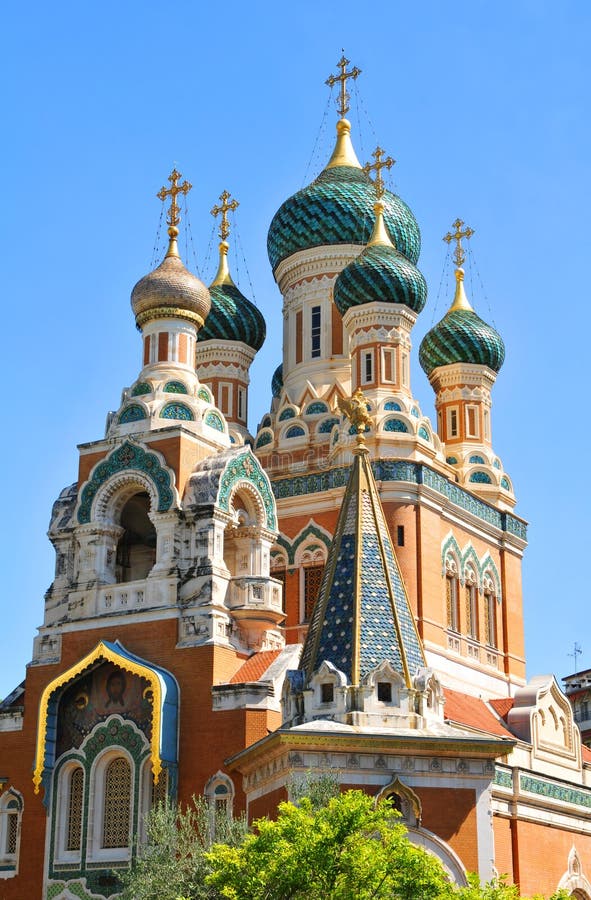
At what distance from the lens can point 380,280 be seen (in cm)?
2295

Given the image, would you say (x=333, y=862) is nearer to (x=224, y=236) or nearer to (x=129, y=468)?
(x=129, y=468)

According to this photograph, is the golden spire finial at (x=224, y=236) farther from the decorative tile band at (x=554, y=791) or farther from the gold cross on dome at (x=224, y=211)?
the decorative tile band at (x=554, y=791)

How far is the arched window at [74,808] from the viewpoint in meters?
18.1

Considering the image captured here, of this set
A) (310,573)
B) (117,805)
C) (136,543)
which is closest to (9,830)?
(117,805)

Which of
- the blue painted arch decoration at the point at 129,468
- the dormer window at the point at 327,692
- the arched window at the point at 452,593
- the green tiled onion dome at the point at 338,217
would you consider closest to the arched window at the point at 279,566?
the arched window at the point at 452,593

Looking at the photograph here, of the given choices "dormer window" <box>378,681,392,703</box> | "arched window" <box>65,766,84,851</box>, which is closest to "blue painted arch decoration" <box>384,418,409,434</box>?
"arched window" <box>65,766,84,851</box>

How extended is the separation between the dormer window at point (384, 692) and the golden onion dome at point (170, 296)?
790 centimetres

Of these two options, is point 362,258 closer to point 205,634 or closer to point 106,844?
point 205,634

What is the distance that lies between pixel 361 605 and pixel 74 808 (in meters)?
5.31

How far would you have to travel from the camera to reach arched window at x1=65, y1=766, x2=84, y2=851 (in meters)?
18.1

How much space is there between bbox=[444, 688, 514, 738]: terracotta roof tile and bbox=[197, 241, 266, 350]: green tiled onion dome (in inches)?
331

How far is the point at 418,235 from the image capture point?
26.0 meters

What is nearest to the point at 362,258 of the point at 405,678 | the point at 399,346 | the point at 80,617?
the point at 399,346

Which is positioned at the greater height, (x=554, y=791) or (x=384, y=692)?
(x=384, y=692)
